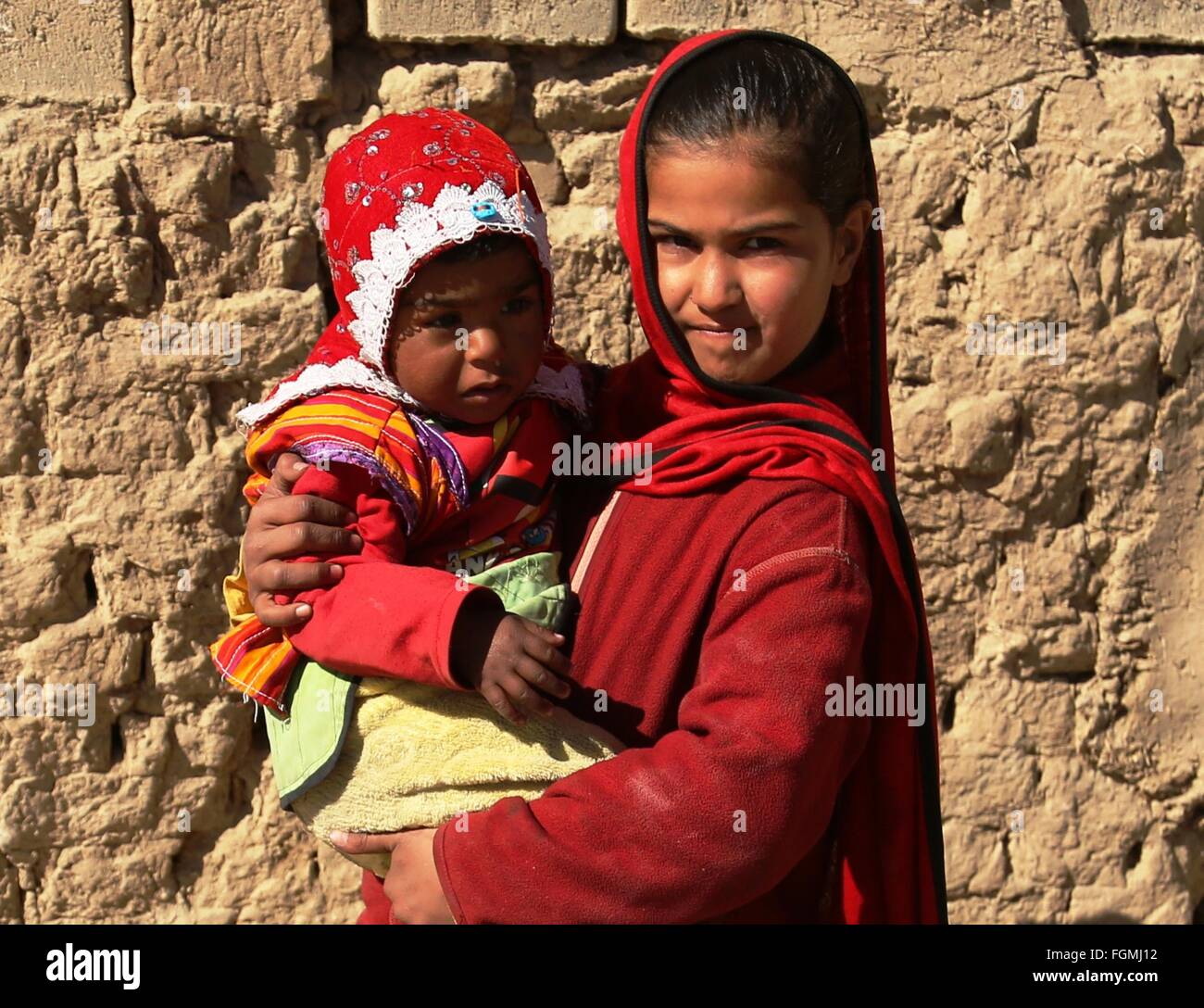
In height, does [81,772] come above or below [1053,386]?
below

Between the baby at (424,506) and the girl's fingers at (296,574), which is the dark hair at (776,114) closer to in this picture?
the baby at (424,506)

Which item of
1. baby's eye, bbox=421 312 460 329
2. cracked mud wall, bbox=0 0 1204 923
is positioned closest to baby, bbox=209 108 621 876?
baby's eye, bbox=421 312 460 329

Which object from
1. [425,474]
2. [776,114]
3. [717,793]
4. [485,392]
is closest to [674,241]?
[776,114]

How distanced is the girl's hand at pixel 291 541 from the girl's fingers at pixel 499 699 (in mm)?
260

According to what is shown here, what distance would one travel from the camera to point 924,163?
3301 millimetres

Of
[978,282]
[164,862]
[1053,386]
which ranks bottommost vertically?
[164,862]

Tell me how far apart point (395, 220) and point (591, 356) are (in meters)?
1.37

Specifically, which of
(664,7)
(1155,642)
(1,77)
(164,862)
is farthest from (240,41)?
(1155,642)

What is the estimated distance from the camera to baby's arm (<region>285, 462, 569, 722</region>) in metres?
1.77

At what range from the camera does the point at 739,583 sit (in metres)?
1.78

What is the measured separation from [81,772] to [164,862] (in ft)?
0.93

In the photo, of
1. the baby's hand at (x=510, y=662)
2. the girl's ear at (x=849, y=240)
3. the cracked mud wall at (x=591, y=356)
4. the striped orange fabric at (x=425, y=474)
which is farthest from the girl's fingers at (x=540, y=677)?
the cracked mud wall at (x=591, y=356)

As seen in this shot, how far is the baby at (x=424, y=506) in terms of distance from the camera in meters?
1.81
